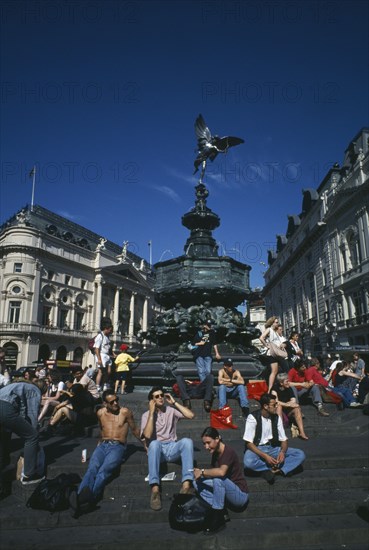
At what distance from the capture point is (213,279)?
11266 millimetres

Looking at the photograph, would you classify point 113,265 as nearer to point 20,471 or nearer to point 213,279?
point 213,279

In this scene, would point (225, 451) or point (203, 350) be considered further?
point (203, 350)

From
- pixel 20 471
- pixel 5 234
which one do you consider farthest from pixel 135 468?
pixel 5 234

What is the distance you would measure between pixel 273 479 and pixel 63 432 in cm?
453

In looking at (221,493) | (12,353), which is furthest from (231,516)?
(12,353)

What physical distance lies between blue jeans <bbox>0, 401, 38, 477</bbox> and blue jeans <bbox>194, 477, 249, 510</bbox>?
7.48ft

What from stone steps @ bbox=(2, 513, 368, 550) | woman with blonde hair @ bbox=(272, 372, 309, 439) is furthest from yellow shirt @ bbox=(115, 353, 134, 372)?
stone steps @ bbox=(2, 513, 368, 550)

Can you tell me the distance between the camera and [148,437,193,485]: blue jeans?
15.2 ft

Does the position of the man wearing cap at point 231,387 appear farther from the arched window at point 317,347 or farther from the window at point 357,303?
the arched window at point 317,347

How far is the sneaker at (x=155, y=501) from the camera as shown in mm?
4259

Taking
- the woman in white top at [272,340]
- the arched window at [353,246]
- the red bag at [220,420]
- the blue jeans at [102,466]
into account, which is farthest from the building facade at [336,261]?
the blue jeans at [102,466]

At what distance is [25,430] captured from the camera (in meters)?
4.89

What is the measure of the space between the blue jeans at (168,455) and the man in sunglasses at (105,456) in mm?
549

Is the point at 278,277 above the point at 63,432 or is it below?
above
